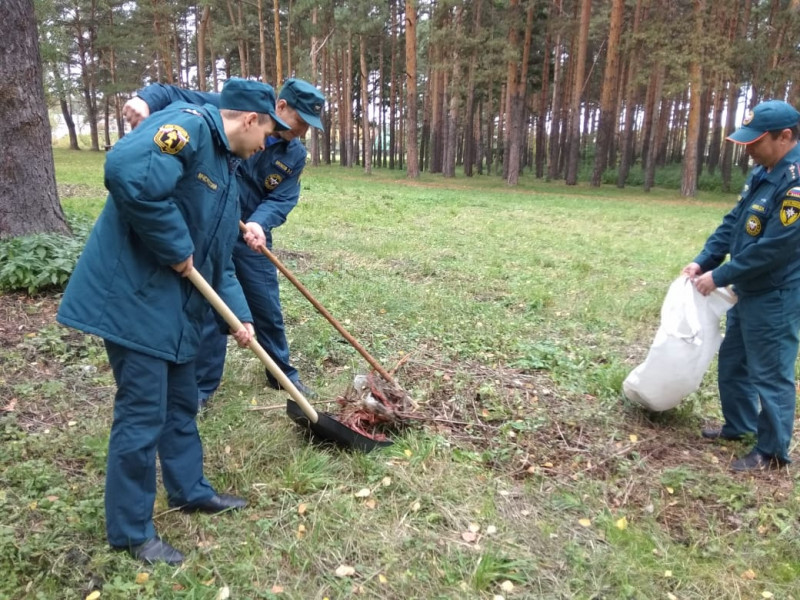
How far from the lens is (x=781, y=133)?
3064mm

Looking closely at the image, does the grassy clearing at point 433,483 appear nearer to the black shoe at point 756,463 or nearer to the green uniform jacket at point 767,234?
the black shoe at point 756,463

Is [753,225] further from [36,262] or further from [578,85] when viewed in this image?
[578,85]

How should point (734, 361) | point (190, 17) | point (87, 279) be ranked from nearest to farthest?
point (87, 279) < point (734, 361) < point (190, 17)

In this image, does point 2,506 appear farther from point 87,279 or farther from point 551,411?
point 551,411

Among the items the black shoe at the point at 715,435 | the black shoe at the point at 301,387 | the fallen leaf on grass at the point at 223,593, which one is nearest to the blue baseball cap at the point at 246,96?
the fallen leaf on grass at the point at 223,593

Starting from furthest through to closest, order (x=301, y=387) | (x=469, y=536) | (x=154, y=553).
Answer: (x=301, y=387), (x=469, y=536), (x=154, y=553)

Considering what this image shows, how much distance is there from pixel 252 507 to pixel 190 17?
37.8m

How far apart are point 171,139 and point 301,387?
88.6 inches

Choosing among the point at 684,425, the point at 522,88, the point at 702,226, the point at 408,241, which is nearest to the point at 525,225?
the point at 408,241

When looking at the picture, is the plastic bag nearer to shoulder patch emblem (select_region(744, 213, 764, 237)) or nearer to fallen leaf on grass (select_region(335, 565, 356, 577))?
shoulder patch emblem (select_region(744, 213, 764, 237))

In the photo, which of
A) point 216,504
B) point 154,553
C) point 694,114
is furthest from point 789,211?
point 694,114

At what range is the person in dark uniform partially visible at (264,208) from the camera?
3328mm

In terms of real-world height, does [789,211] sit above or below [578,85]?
below

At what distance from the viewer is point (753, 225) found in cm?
317
